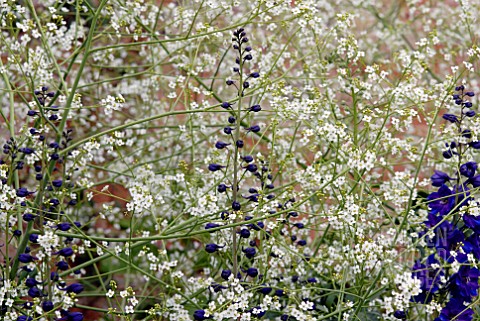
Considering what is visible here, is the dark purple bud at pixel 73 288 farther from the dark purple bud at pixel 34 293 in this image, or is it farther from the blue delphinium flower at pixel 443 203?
the blue delphinium flower at pixel 443 203

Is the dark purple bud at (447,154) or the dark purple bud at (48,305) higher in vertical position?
the dark purple bud at (447,154)

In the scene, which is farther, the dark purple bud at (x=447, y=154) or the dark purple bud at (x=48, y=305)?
the dark purple bud at (x=447, y=154)

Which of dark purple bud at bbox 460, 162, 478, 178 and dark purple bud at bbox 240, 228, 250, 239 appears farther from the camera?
dark purple bud at bbox 460, 162, 478, 178

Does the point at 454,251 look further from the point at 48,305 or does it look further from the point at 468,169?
the point at 48,305

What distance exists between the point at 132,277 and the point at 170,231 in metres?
1.25

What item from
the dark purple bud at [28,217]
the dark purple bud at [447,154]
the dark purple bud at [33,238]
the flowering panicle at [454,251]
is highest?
the dark purple bud at [28,217]

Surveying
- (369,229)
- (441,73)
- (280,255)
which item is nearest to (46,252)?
(280,255)

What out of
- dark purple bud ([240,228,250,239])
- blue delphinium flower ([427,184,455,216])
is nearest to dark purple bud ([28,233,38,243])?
dark purple bud ([240,228,250,239])

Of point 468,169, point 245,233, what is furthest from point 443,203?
point 245,233

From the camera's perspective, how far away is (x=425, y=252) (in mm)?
1765

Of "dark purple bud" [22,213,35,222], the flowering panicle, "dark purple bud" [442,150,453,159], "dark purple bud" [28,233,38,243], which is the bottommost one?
the flowering panicle

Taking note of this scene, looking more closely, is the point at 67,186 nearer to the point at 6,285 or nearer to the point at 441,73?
the point at 6,285

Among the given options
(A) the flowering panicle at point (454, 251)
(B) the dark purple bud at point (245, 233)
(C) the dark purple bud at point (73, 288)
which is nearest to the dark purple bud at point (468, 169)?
(A) the flowering panicle at point (454, 251)

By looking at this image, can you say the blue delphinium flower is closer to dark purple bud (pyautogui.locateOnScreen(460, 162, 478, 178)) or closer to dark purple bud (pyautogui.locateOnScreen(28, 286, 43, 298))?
dark purple bud (pyautogui.locateOnScreen(460, 162, 478, 178))
